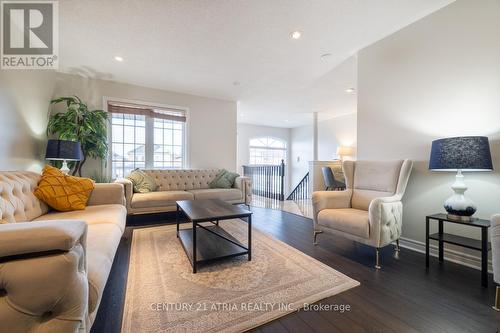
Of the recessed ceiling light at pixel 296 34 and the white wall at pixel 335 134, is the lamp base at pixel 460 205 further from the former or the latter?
the white wall at pixel 335 134

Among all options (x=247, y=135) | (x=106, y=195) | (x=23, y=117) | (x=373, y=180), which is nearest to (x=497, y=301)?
(x=373, y=180)

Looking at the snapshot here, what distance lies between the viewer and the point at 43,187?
2098mm

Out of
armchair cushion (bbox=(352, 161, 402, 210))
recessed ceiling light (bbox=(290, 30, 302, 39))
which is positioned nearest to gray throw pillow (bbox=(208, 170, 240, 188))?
armchair cushion (bbox=(352, 161, 402, 210))

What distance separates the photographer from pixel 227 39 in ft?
8.89

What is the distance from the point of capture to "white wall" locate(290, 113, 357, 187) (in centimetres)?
644

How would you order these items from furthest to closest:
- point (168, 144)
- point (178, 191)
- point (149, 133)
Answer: point (168, 144)
point (149, 133)
point (178, 191)

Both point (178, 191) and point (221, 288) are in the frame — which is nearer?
point (221, 288)

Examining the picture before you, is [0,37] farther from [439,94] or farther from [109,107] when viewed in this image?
[439,94]

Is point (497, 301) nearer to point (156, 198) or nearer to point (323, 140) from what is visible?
point (156, 198)

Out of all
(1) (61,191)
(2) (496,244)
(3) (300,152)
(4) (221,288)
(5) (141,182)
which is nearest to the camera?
(2) (496,244)

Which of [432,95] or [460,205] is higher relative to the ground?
[432,95]

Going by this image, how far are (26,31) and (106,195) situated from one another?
7.02ft

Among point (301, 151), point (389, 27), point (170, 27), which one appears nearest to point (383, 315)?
point (389, 27)

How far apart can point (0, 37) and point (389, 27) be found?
14.0 ft
